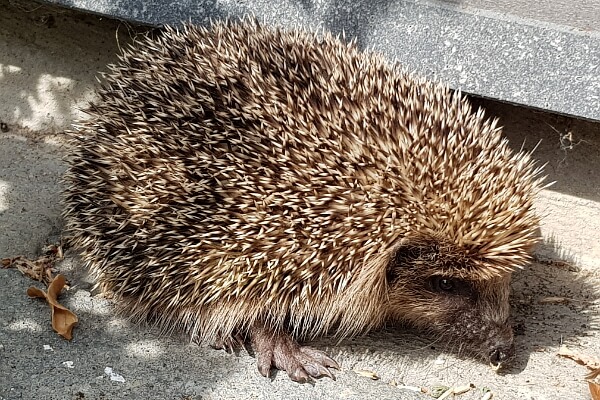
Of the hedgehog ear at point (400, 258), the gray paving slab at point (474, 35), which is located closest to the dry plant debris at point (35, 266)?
the gray paving slab at point (474, 35)

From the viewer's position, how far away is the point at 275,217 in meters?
4.02

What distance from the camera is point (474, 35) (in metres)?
4.68

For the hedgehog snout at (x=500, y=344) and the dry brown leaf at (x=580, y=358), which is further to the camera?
the dry brown leaf at (x=580, y=358)

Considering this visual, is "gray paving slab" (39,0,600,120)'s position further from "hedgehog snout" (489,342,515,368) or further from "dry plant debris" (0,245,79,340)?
"dry plant debris" (0,245,79,340)

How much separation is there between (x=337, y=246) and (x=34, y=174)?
2.59 m

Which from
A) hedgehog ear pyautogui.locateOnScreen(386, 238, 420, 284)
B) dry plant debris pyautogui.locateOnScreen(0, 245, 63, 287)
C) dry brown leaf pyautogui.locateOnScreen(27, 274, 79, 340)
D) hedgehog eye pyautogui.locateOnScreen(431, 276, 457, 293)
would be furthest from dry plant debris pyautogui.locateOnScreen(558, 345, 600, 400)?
dry plant debris pyautogui.locateOnScreen(0, 245, 63, 287)

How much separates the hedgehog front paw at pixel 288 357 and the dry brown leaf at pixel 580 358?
128cm

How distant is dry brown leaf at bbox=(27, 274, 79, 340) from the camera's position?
434cm

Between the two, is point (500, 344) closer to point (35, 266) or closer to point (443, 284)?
point (443, 284)

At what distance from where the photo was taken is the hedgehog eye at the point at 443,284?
14.1ft

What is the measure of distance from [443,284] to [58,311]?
6.80 feet

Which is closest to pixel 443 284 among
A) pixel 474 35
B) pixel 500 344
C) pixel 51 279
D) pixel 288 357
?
pixel 500 344

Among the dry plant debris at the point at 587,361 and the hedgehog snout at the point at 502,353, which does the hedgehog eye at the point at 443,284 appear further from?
the dry plant debris at the point at 587,361

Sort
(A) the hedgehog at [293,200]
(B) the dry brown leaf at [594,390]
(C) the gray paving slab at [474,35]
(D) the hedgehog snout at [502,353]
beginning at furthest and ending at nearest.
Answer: (C) the gray paving slab at [474,35] → (D) the hedgehog snout at [502,353] → (B) the dry brown leaf at [594,390] → (A) the hedgehog at [293,200]
